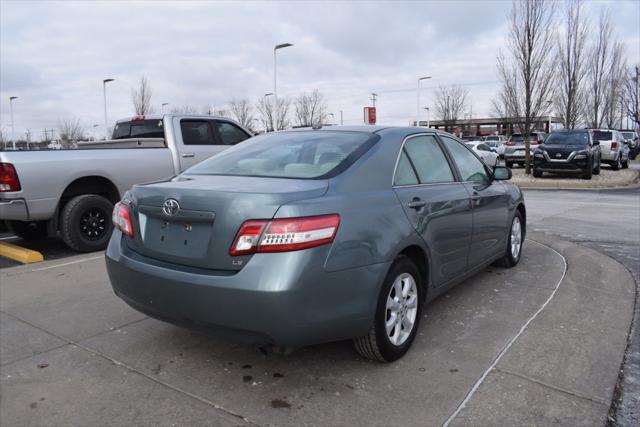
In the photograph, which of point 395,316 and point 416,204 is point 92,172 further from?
point 395,316

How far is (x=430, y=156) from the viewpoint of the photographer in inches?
161

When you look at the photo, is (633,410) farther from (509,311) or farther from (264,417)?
(264,417)

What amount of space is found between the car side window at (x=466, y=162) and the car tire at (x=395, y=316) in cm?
140

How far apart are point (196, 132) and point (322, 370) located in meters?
5.93

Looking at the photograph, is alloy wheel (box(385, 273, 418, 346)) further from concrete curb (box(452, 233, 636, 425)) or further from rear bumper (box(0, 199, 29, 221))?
rear bumper (box(0, 199, 29, 221))

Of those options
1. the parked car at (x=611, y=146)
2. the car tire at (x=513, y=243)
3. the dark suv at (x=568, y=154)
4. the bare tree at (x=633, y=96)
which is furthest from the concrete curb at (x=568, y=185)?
the bare tree at (x=633, y=96)

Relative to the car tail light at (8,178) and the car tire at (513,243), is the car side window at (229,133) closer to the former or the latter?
the car tail light at (8,178)

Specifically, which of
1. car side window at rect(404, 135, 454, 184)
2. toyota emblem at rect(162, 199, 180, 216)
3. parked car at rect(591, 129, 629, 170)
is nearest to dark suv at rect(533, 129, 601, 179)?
parked car at rect(591, 129, 629, 170)

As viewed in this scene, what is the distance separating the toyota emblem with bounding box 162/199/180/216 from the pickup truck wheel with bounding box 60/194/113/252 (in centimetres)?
427

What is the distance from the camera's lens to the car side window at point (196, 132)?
26.7 feet

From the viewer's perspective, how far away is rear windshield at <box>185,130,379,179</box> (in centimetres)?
329

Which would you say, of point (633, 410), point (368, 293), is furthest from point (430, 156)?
point (633, 410)

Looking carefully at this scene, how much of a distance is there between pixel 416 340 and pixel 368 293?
3.20 ft

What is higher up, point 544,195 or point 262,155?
point 262,155
